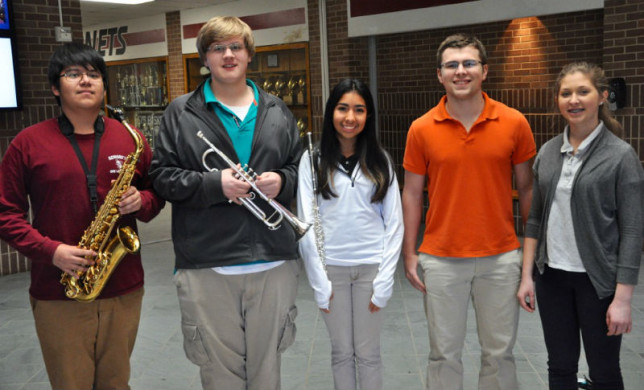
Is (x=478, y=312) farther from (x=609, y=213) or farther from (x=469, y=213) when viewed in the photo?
(x=609, y=213)

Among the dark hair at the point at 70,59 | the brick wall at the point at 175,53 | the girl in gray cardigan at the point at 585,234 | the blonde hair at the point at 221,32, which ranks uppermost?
the brick wall at the point at 175,53

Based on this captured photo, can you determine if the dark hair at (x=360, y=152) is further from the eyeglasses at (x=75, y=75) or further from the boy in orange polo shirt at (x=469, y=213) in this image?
the eyeglasses at (x=75, y=75)

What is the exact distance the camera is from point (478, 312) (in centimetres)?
304

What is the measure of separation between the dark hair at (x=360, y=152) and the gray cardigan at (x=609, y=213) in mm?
885

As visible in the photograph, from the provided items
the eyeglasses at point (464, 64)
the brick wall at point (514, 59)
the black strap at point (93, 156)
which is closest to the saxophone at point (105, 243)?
the black strap at point (93, 156)

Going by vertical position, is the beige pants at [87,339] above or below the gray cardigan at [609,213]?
below

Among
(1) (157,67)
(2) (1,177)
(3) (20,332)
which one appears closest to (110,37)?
(1) (157,67)

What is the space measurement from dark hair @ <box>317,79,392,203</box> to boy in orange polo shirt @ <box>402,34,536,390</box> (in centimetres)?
18

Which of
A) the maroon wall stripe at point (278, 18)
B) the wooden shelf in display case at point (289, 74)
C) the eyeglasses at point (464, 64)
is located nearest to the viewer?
the eyeglasses at point (464, 64)

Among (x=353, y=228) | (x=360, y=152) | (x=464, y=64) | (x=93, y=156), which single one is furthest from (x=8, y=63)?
(x=464, y=64)

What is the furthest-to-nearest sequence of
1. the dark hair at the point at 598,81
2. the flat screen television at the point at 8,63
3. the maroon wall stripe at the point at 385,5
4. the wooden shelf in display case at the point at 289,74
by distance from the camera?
the wooden shelf in display case at the point at 289,74 → the maroon wall stripe at the point at 385,5 → the flat screen television at the point at 8,63 → the dark hair at the point at 598,81

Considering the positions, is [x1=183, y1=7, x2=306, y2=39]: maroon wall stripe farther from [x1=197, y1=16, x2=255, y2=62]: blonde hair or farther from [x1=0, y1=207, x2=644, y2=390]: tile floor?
[x1=197, y1=16, x2=255, y2=62]: blonde hair

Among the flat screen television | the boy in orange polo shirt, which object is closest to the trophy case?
the flat screen television

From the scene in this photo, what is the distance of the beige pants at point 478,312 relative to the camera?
9.74 feet
